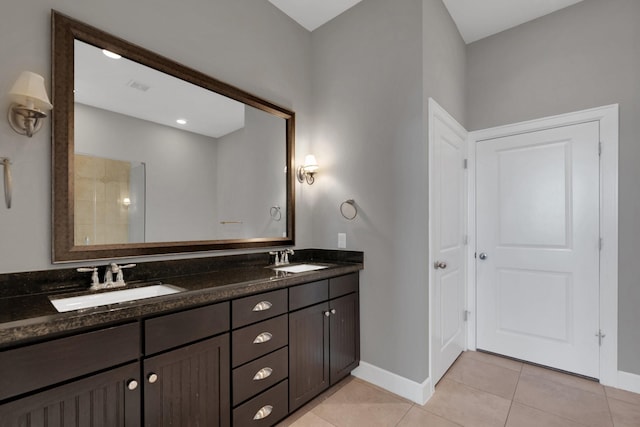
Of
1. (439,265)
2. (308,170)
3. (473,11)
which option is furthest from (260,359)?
(473,11)

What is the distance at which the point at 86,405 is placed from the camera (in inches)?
41.3

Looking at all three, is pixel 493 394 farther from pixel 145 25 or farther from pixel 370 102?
pixel 145 25

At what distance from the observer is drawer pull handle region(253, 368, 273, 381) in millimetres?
1583

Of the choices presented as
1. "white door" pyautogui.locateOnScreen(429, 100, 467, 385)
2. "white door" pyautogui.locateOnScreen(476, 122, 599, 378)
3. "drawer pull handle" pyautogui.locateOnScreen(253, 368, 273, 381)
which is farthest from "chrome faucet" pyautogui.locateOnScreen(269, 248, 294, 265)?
"white door" pyautogui.locateOnScreen(476, 122, 599, 378)

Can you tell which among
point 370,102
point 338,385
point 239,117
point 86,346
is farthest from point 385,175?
point 86,346

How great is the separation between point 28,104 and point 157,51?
761mm

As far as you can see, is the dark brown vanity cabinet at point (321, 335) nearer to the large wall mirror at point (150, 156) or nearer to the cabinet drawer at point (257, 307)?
the cabinet drawer at point (257, 307)

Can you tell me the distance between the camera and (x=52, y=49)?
1.35 m

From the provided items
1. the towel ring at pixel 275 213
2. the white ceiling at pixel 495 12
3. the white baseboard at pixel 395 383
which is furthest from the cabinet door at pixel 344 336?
the white ceiling at pixel 495 12

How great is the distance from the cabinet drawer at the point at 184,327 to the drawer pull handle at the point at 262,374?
350 millimetres

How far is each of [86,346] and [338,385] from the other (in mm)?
1755

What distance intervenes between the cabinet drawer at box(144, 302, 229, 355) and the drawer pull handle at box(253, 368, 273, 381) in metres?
0.35

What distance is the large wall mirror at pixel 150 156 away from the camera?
1.40 m

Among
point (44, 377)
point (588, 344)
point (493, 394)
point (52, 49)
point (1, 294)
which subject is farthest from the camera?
point (588, 344)
